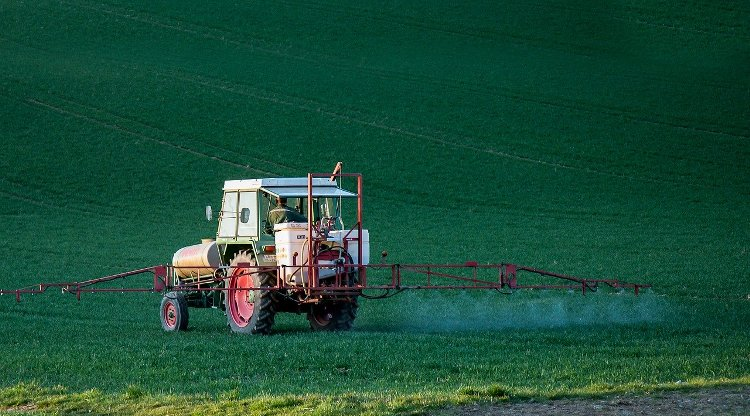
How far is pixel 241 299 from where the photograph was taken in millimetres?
22109

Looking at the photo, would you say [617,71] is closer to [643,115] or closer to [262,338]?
[643,115]

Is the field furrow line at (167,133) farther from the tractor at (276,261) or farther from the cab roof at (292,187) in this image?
the cab roof at (292,187)

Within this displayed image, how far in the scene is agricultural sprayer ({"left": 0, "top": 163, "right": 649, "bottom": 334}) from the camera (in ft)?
67.1

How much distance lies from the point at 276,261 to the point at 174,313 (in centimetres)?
296

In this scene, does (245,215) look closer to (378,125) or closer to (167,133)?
(167,133)

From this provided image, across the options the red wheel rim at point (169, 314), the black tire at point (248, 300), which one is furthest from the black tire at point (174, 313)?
the black tire at point (248, 300)

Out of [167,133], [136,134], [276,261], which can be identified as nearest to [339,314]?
[276,261]

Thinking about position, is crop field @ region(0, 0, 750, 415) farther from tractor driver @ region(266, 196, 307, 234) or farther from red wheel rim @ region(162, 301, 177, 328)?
tractor driver @ region(266, 196, 307, 234)

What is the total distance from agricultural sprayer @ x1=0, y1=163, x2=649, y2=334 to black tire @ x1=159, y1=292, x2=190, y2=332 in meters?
0.02

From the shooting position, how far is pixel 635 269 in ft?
109

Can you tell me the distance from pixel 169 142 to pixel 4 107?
843 centimetres

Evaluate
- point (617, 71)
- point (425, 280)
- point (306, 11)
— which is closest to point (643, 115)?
point (617, 71)

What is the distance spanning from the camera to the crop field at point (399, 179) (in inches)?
637

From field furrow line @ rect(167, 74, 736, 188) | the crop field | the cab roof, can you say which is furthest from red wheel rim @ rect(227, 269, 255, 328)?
field furrow line @ rect(167, 74, 736, 188)
